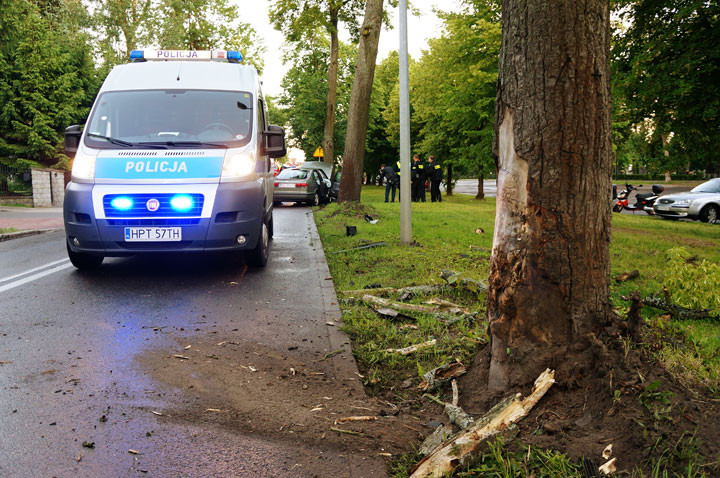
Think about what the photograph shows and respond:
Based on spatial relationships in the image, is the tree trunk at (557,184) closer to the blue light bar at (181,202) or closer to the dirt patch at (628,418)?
the dirt patch at (628,418)

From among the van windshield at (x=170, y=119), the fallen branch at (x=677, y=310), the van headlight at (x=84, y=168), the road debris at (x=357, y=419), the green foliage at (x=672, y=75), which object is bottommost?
the road debris at (x=357, y=419)

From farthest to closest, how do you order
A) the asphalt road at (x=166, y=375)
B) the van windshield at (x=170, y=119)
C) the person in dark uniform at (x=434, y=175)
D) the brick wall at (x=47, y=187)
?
the person in dark uniform at (x=434, y=175) < the brick wall at (x=47, y=187) < the van windshield at (x=170, y=119) < the asphalt road at (x=166, y=375)

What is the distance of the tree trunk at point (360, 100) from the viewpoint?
51.8 feet

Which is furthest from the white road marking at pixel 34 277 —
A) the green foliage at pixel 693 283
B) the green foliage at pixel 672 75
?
the green foliage at pixel 672 75

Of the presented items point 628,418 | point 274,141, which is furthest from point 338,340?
point 274,141

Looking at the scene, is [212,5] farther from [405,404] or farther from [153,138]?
[405,404]

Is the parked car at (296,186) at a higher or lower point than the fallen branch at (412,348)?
higher

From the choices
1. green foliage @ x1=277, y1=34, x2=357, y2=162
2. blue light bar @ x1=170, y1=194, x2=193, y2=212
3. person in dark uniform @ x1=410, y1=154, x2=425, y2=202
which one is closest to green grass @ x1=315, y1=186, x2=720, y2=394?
blue light bar @ x1=170, y1=194, x2=193, y2=212

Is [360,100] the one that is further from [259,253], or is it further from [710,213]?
[710,213]

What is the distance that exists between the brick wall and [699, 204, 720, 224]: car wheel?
23.6 metres

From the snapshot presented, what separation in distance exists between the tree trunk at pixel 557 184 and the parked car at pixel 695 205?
65.3 ft

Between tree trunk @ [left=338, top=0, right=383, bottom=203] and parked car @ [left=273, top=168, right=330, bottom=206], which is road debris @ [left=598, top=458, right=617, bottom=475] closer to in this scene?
tree trunk @ [left=338, top=0, right=383, bottom=203]

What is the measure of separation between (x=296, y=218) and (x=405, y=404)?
48.7 feet

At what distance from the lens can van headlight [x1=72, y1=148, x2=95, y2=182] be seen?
7.26m
